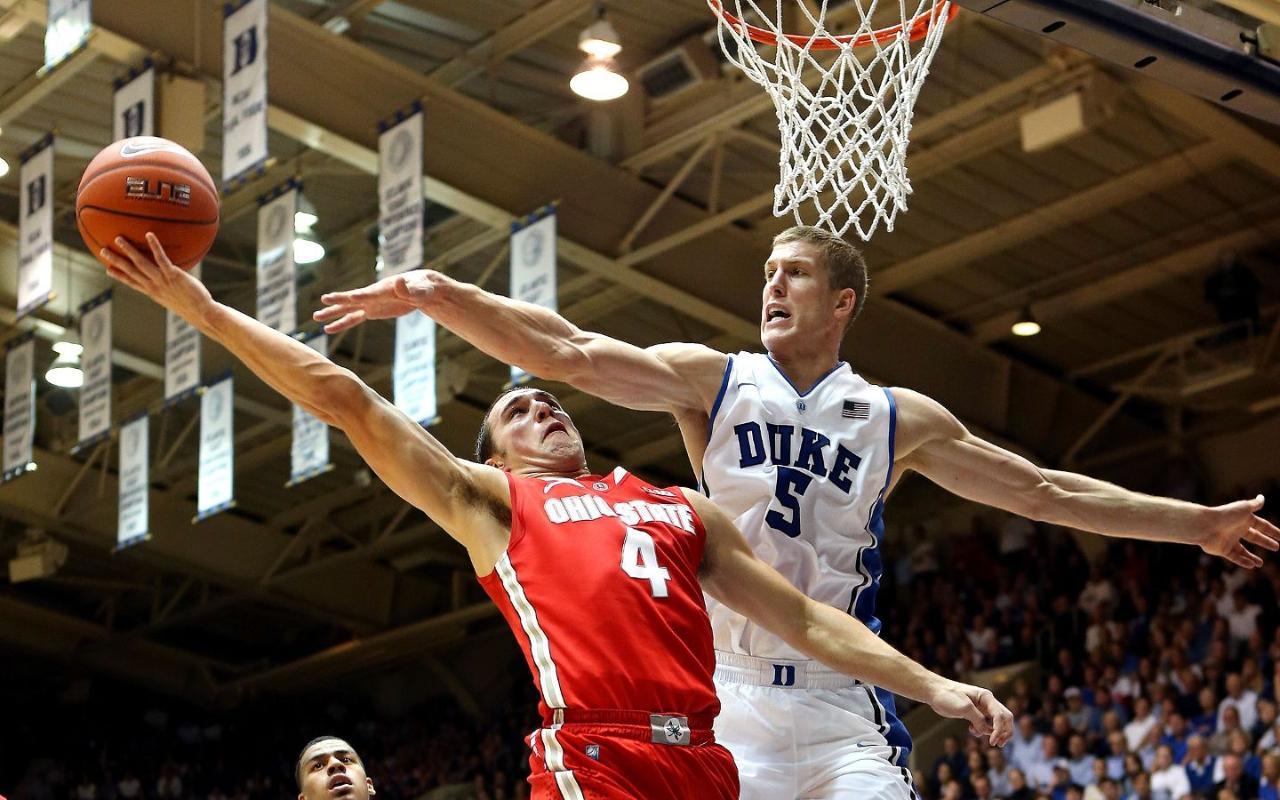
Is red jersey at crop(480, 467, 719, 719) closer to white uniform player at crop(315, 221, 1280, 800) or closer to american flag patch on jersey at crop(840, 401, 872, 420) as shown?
white uniform player at crop(315, 221, 1280, 800)

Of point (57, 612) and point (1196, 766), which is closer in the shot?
point (1196, 766)

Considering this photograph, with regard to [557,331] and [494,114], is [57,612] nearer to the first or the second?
[494,114]

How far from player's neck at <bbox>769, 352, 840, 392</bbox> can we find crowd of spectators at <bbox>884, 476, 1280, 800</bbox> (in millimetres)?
8569

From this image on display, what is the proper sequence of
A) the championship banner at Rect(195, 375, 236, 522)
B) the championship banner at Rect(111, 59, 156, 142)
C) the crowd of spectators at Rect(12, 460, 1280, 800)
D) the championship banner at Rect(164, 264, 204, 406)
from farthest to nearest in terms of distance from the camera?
the championship banner at Rect(195, 375, 236, 522)
the championship banner at Rect(164, 264, 204, 406)
the crowd of spectators at Rect(12, 460, 1280, 800)
the championship banner at Rect(111, 59, 156, 142)

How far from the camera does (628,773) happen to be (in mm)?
4008

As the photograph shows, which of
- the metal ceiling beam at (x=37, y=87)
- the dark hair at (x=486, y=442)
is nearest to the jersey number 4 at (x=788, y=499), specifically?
the dark hair at (x=486, y=442)

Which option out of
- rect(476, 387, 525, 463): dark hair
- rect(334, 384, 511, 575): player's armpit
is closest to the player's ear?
rect(476, 387, 525, 463): dark hair

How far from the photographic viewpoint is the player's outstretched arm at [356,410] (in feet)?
13.9

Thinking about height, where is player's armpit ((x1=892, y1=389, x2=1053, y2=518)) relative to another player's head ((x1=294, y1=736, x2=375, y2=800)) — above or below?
above

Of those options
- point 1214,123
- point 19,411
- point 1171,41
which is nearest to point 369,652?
point 19,411

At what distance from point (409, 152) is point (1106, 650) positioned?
8.80 m

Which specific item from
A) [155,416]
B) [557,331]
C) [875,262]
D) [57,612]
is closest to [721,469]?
[557,331]

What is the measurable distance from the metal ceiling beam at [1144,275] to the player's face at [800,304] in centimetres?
1296

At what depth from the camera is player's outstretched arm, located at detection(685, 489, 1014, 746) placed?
440cm
